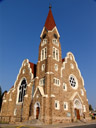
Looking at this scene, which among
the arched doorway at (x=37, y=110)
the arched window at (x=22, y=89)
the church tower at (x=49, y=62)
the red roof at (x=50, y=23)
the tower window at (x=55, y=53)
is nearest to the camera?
the arched doorway at (x=37, y=110)

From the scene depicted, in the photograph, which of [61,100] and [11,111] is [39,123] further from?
[11,111]

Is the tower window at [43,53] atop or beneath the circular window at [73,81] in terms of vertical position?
atop

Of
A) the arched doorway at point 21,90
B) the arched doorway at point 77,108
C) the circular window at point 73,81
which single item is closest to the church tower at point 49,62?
the circular window at point 73,81

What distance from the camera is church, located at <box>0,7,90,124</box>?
20344mm

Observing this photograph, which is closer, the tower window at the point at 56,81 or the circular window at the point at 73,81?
the tower window at the point at 56,81

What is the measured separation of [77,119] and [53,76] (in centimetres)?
984

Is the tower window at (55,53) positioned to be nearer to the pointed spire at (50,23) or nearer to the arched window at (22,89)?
the pointed spire at (50,23)

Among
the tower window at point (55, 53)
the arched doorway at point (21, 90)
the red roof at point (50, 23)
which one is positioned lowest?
the arched doorway at point (21, 90)

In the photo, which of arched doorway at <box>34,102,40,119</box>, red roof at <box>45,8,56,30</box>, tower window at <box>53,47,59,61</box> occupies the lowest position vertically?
arched doorway at <box>34,102,40,119</box>

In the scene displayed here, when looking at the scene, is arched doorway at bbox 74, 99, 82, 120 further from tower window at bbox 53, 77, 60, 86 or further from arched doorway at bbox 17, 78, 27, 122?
arched doorway at bbox 17, 78, 27, 122

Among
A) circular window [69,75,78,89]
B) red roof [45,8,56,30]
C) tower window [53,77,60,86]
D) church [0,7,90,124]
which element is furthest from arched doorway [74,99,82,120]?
red roof [45,8,56,30]

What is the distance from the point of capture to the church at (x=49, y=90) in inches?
801

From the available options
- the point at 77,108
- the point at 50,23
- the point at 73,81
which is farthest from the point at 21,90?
the point at 50,23

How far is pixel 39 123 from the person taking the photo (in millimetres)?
17828
